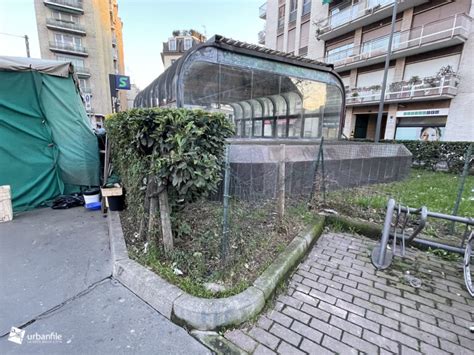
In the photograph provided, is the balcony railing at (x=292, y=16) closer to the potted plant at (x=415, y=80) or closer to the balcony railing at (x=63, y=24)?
the potted plant at (x=415, y=80)

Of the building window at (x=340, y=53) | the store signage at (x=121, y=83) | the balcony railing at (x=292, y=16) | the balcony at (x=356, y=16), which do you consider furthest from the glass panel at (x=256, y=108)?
the balcony railing at (x=292, y=16)

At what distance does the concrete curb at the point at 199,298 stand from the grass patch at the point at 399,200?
1980 millimetres

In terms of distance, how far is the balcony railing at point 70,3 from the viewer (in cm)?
2418

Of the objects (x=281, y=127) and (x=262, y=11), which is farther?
(x=262, y=11)

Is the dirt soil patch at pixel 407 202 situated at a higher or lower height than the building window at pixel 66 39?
lower

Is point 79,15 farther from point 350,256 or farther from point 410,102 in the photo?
point 350,256

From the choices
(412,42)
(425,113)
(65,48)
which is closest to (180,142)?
(425,113)

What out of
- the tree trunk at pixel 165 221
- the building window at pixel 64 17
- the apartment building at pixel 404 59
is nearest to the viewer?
the tree trunk at pixel 165 221

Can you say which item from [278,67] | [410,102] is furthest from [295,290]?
[410,102]

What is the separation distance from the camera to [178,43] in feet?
120

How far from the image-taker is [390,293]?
2270 mm

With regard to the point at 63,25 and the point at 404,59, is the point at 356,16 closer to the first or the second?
the point at 404,59

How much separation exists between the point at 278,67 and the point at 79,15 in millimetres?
30292

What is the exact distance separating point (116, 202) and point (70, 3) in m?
32.4
